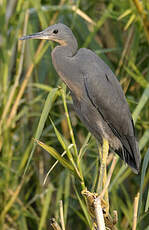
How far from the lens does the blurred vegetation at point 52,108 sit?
2.04 meters

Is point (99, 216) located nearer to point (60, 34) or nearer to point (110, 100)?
point (110, 100)

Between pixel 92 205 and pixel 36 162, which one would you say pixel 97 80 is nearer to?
pixel 92 205

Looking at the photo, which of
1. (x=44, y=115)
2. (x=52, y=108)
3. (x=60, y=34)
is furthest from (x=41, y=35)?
(x=52, y=108)

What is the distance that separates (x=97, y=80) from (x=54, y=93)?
36 centimetres

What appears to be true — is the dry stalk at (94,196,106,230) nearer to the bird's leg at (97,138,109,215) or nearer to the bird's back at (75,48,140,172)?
the bird's leg at (97,138,109,215)

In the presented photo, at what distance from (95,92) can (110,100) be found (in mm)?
71

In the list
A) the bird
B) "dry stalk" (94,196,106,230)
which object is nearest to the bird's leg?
the bird

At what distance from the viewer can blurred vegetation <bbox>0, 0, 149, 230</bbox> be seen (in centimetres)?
204

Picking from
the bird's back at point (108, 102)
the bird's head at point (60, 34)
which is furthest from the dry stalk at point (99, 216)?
the bird's head at point (60, 34)

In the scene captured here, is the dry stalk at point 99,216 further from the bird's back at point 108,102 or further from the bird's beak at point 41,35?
the bird's beak at point 41,35

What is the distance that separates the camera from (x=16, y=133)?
2311 mm

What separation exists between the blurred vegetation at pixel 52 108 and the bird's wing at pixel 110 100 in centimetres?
32

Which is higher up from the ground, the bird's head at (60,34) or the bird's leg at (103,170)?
the bird's head at (60,34)

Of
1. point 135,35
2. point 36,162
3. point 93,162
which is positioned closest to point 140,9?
point 135,35
